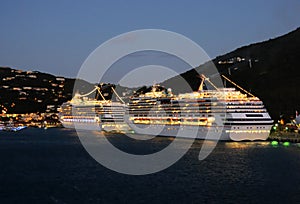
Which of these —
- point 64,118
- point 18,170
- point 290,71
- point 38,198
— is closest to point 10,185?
point 38,198

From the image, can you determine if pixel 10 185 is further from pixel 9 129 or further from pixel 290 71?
pixel 290 71

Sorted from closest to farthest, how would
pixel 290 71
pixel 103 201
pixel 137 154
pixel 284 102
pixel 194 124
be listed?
pixel 103 201 < pixel 137 154 < pixel 194 124 < pixel 284 102 < pixel 290 71

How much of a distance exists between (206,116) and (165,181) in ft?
109

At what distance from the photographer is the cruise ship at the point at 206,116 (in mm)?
57562

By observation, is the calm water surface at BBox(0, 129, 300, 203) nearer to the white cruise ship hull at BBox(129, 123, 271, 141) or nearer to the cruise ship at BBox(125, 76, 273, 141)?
the white cruise ship hull at BBox(129, 123, 271, 141)

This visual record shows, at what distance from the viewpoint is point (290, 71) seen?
137m

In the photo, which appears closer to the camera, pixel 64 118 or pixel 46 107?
pixel 64 118

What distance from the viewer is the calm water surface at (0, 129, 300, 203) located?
81.9 ft

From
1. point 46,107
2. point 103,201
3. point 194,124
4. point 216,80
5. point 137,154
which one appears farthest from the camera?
point 46,107

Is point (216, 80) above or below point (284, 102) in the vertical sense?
above

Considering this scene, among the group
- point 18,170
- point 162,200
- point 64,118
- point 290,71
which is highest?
point 290,71

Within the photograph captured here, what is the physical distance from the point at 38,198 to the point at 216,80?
126046 mm

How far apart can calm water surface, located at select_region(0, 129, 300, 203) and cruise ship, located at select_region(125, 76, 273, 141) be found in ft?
44.8

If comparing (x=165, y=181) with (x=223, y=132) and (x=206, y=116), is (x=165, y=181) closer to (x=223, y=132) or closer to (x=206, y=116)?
(x=223, y=132)
